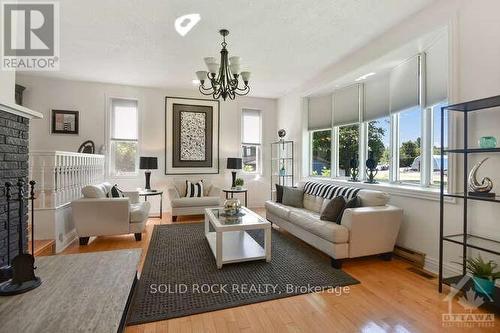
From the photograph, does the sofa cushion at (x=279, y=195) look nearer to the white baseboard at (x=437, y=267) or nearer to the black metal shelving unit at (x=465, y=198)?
the white baseboard at (x=437, y=267)

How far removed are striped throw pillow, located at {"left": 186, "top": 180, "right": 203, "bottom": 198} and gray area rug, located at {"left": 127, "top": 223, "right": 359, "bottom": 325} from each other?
1711mm

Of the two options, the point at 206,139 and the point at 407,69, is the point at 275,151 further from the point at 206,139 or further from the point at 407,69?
the point at 407,69

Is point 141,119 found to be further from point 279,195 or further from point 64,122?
point 279,195

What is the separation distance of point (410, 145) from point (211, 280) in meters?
3.08

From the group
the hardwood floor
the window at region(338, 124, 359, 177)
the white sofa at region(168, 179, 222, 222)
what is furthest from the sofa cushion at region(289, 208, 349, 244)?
the white sofa at region(168, 179, 222, 222)

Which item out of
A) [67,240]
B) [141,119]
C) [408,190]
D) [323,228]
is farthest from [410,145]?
[141,119]

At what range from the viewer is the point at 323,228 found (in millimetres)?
2842

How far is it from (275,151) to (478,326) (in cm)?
493

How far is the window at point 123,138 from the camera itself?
5262mm

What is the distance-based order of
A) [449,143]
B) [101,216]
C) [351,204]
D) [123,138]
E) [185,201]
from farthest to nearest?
[123,138]
[185,201]
[101,216]
[351,204]
[449,143]

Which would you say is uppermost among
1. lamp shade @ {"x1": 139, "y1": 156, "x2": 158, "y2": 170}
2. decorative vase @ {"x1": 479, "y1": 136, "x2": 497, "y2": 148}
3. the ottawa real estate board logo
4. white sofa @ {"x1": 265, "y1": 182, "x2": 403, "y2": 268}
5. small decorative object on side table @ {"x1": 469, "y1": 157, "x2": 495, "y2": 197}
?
the ottawa real estate board logo

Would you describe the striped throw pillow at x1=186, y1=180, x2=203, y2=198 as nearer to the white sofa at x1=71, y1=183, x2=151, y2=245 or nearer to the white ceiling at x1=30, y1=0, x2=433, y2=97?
the white sofa at x1=71, y1=183, x2=151, y2=245

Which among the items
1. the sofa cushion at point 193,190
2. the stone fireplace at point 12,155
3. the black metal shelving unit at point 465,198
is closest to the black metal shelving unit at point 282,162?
the sofa cushion at point 193,190

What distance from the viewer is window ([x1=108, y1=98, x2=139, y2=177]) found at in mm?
5262
